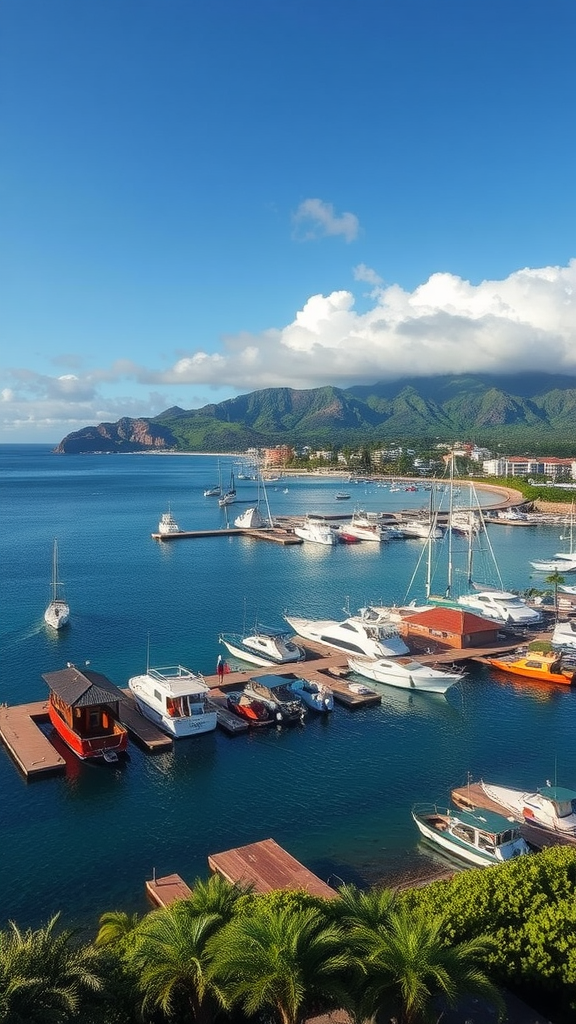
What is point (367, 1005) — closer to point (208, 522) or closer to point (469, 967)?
point (469, 967)

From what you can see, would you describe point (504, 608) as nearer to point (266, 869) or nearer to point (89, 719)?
point (89, 719)

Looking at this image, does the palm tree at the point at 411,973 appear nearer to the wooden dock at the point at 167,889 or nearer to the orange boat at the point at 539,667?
the wooden dock at the point at 167,889

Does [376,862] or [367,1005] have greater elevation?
[367,1005]

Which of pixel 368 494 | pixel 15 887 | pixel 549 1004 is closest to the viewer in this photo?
pixel 549 1004

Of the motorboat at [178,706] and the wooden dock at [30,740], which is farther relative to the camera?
the motorboat at [178,706]

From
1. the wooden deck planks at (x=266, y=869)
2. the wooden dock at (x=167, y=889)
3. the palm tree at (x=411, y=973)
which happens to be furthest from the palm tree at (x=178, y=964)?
the wooden dock at (x=167, y=889)

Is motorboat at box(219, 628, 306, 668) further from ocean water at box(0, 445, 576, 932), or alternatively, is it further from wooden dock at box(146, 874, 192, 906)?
wooden dock at box(146, 874, 192, 906)

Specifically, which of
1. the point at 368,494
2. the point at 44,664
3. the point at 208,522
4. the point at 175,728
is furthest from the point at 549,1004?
the point at 368,494

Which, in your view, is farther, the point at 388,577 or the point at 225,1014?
the point at 388,577
